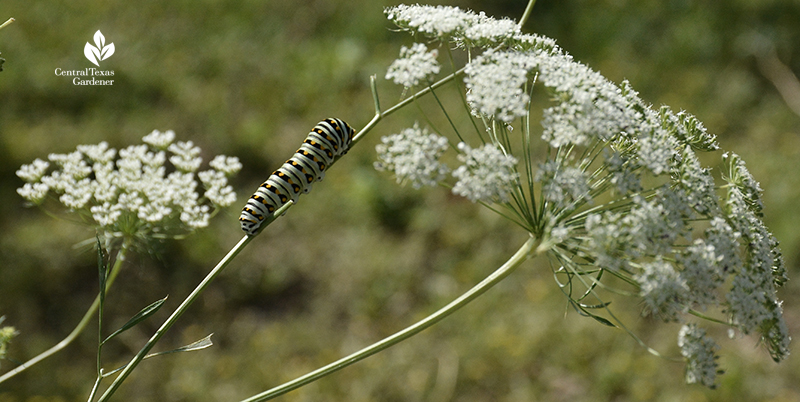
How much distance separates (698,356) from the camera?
6.75 ft

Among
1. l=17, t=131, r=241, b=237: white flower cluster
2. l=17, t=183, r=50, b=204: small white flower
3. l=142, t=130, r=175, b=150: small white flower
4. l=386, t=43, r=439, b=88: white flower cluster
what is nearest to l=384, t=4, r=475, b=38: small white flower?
l=386, t=43, r=439, b=88: white flower cluster

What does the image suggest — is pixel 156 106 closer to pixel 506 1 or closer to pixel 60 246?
pixel 60 246

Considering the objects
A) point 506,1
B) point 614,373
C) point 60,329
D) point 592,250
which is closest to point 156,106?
point 60,329

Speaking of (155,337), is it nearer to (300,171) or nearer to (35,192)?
(300,171)

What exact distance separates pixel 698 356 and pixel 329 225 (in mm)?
5460

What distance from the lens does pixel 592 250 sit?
1938mm

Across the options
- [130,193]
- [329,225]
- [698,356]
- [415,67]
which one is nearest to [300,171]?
[415,67]

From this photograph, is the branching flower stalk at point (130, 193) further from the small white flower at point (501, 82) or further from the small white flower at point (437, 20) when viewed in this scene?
the small white flower at point (501, 82)

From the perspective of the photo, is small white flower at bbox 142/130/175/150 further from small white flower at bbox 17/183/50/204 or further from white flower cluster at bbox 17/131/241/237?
small white flower at bbox 17/183/50/204

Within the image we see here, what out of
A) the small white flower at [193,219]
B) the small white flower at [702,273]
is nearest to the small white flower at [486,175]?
the small white flower at [702,273]

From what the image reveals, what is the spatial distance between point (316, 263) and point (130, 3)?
5232 millimetres

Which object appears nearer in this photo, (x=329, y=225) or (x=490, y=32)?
(x=490, y=32)

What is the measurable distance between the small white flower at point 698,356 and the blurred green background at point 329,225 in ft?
12.3

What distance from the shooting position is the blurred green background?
596 cm
